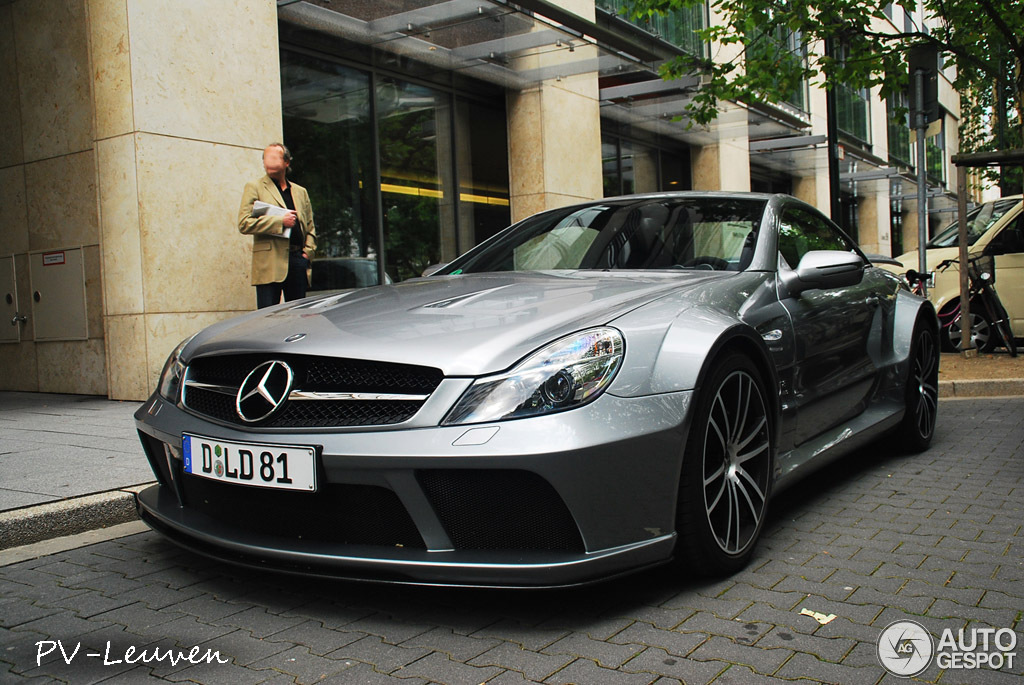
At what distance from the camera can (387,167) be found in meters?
11.0

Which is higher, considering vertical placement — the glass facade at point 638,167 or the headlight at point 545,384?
the glass facade at point 638,167

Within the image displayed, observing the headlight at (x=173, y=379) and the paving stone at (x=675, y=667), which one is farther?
the headlight at (x=173, y=379)

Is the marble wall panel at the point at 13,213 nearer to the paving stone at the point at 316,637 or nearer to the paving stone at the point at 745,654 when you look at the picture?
the paving stone at the point at 316,637

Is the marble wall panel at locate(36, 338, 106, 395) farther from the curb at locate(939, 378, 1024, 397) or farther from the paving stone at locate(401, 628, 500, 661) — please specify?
the curb at locate(939, 378, 1024, 397)

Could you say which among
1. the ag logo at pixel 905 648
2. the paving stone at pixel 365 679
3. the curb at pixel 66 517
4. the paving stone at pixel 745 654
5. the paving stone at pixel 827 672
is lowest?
the ag logo at pixel 905 648

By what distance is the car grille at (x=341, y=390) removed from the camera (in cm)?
265

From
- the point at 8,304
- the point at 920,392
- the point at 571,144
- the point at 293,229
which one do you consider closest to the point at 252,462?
the point at 920,392

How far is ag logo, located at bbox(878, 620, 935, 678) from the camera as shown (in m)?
2.36

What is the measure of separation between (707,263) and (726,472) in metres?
1.03

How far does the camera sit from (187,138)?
7734 mm

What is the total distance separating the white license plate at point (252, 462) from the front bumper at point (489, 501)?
0.04 metres

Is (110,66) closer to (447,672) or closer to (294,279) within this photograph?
(294,279)

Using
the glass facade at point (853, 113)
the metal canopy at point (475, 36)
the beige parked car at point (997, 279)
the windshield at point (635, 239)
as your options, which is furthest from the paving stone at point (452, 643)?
the glass facade at point (853, 113)

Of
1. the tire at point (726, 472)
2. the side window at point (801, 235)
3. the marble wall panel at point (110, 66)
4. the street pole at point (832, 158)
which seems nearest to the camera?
the tire at point (726, 472)
